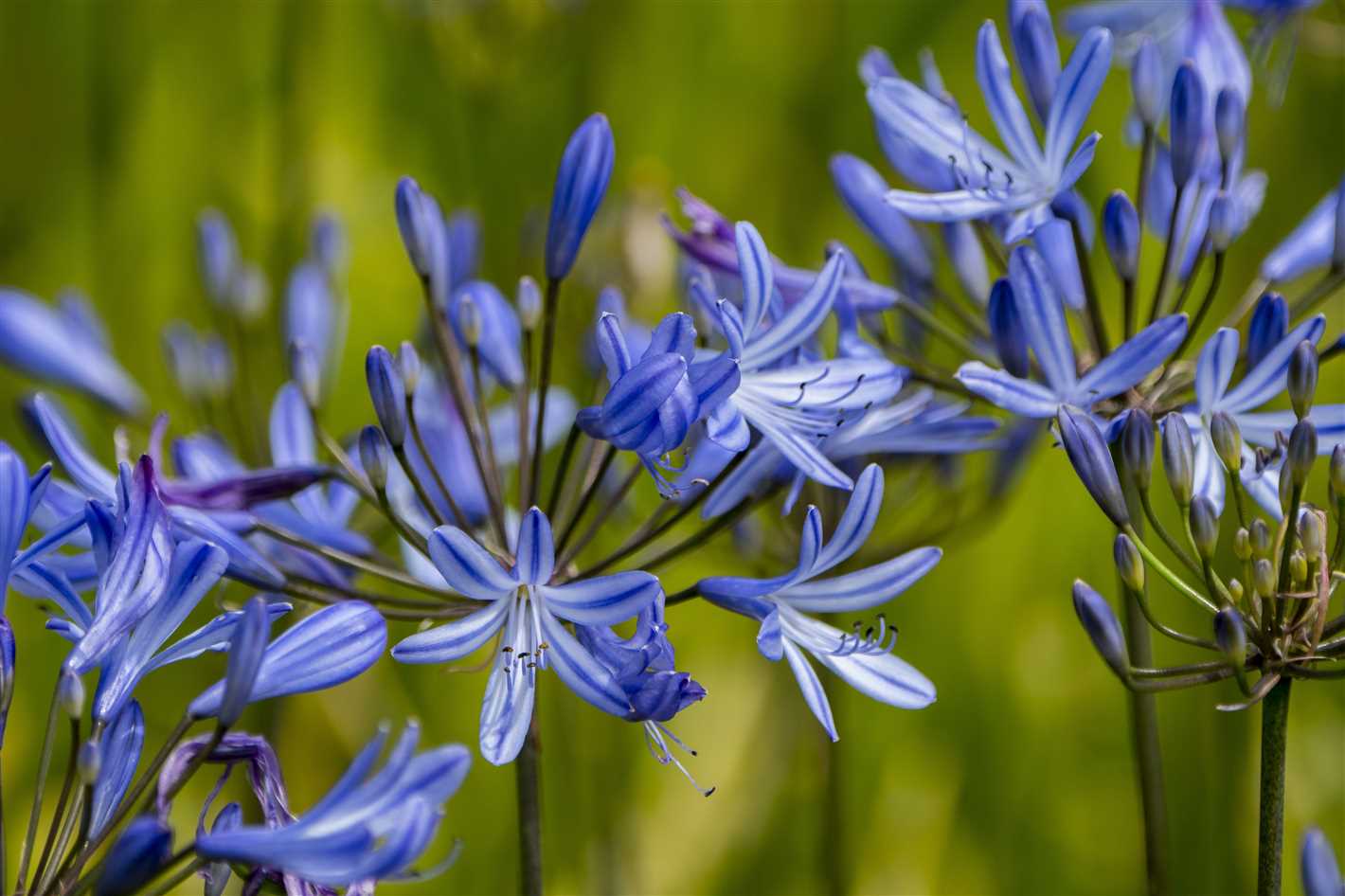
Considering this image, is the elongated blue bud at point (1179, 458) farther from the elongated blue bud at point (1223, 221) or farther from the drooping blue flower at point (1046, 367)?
the elongated blue bud at point (1223, 221)

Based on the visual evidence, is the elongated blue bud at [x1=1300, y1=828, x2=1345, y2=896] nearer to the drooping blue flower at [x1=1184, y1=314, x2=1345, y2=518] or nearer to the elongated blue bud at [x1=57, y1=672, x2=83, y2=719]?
the drooping blue flower at [x1=1184, y1=314, x2=1345, y2=518]

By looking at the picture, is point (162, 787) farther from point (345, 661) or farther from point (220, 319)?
point (220, 319)

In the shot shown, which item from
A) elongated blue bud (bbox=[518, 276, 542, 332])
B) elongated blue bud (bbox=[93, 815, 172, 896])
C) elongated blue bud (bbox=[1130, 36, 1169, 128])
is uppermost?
elongated blue bud (bbox=[1130, 36, 1169, 128])

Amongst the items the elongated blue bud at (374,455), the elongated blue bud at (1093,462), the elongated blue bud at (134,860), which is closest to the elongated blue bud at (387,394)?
the elongated blue bud at (374,455)

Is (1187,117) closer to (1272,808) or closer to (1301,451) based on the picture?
(1301,451)

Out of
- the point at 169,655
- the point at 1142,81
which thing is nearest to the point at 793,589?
the point at 169,655

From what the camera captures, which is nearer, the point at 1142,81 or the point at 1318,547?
the point at 1318,547

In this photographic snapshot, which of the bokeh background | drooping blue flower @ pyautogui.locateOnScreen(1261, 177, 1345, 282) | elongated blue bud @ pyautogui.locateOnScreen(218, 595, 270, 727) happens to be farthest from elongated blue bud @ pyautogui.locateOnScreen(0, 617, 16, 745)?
drooping blue flower @ pyautogui.locateOnScreen(1261, 177, 1345, 282)
